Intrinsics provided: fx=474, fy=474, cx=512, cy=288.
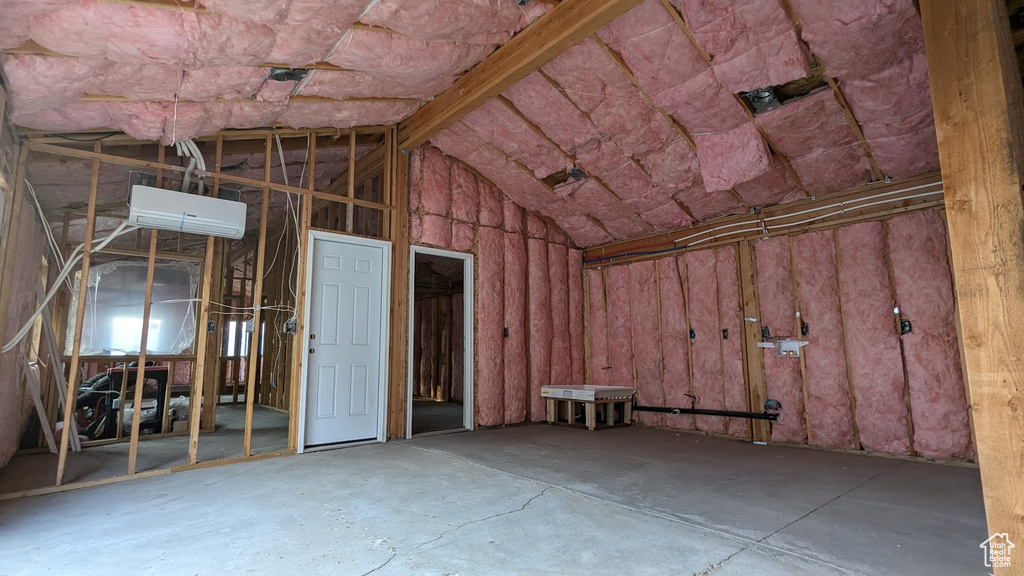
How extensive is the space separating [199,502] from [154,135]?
299 centimetres

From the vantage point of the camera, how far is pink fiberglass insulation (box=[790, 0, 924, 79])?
3.34 metres

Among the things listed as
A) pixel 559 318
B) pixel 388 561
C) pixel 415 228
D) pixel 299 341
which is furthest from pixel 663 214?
pixel 388 561

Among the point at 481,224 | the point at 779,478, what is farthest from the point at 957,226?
the point at 481,224

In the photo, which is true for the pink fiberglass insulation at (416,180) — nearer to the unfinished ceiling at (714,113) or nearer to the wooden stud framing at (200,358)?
the unfinished ceiling at (714,113)

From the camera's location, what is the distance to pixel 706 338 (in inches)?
243

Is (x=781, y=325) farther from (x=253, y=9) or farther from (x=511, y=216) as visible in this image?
(x=253, y=9)

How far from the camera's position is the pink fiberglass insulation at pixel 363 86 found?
417 centimetres

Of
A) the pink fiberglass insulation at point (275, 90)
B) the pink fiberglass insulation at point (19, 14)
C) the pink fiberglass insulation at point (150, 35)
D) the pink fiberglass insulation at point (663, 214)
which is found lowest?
the pink fiberglass insulation at point (663, 214)

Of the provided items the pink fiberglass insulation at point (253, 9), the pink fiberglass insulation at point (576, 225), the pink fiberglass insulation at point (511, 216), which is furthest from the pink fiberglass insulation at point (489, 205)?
the pink fiberglass insulation at point (253, 9)

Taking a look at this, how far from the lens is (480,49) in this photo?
14.4 feet

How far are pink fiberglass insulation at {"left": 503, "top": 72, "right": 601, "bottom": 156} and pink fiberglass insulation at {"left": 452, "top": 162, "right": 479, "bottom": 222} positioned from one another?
4.89 ft

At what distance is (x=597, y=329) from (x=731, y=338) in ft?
6.83

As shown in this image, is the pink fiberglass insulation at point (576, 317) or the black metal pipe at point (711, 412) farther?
the pink fiberglass insulation at point (576, 317)

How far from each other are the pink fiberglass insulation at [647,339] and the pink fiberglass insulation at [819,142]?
7.51 feet
